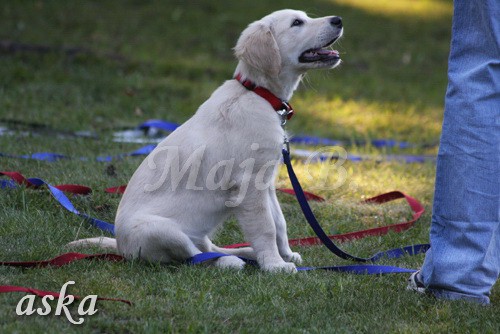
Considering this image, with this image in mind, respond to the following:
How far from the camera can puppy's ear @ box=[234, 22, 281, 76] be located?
3.85 metres

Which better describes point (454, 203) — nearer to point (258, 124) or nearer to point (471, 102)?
point (471, 102)

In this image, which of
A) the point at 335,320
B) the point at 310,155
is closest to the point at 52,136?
the point at 310,155

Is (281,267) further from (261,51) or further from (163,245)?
(261,51)

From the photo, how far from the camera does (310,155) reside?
627 centimetres

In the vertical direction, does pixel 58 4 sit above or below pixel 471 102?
below

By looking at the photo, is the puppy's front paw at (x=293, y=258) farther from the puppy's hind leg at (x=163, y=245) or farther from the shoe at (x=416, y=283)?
the shoe at (x=416, y=283)

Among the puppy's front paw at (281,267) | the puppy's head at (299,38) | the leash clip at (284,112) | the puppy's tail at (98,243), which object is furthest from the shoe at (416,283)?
the puppy's tail at (98,243)

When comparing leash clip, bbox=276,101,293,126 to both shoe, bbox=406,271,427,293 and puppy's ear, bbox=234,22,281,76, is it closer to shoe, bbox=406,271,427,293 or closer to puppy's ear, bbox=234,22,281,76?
puppy's ear, bbox=234,22,281,76

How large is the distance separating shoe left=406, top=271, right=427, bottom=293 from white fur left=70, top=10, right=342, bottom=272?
577 millimetres

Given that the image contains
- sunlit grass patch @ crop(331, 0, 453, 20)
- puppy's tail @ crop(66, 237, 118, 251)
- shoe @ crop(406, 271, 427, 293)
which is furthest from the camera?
sunlit grass patch @ crop(331, 0, 453, 20)

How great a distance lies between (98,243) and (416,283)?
5.17ft

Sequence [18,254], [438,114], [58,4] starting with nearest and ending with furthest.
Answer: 1. [18,254]
2. [438,114]
3. [58,4]

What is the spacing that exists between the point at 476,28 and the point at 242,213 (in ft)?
4.52

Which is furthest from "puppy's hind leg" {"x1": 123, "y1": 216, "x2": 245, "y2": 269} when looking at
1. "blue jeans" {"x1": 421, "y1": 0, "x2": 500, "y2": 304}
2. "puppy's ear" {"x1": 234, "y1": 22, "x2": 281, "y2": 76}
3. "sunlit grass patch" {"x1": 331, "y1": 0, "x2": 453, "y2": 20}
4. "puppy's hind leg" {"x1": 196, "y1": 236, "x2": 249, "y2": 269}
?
"sunlit grass patch" {"x1": 331, "y1": 0, "x2": 453, "y2": 20}
